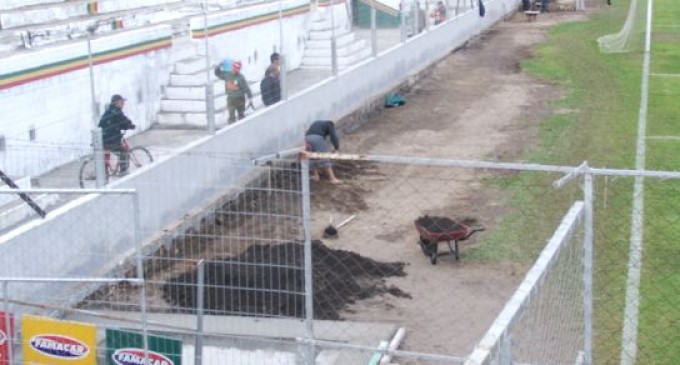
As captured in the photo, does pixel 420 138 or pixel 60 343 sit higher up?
pixel 60 343

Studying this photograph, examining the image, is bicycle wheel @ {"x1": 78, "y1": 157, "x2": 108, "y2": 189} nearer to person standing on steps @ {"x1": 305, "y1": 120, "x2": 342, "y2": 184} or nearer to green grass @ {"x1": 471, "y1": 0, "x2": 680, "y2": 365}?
green grass @ {"x1": 471, "y1": 0, "x2": 680, "y2": 365}

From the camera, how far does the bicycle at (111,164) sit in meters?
13.1

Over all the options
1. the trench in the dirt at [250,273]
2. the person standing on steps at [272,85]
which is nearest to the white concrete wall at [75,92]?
the person standing on steps at [272,85]

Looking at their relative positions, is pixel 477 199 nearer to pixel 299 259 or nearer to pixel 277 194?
pixel 277 194

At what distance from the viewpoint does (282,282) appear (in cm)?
1198

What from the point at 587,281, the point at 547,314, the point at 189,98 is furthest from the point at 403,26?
the point at 547,314

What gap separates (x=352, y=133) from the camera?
22.8 meters

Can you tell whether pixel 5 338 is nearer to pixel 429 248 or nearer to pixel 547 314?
pixel 547 314

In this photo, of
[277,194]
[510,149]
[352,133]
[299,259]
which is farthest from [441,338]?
[352,133]

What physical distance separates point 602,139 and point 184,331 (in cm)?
1332

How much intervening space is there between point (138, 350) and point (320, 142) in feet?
32.9

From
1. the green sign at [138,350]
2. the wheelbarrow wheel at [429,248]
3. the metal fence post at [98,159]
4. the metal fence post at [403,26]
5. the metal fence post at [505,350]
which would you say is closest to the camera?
the metal fence post at [505,350]

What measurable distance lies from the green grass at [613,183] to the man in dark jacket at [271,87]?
439 cm

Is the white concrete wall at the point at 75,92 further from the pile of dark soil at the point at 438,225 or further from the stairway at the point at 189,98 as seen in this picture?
the pile of dark soil at the point at 438,225
